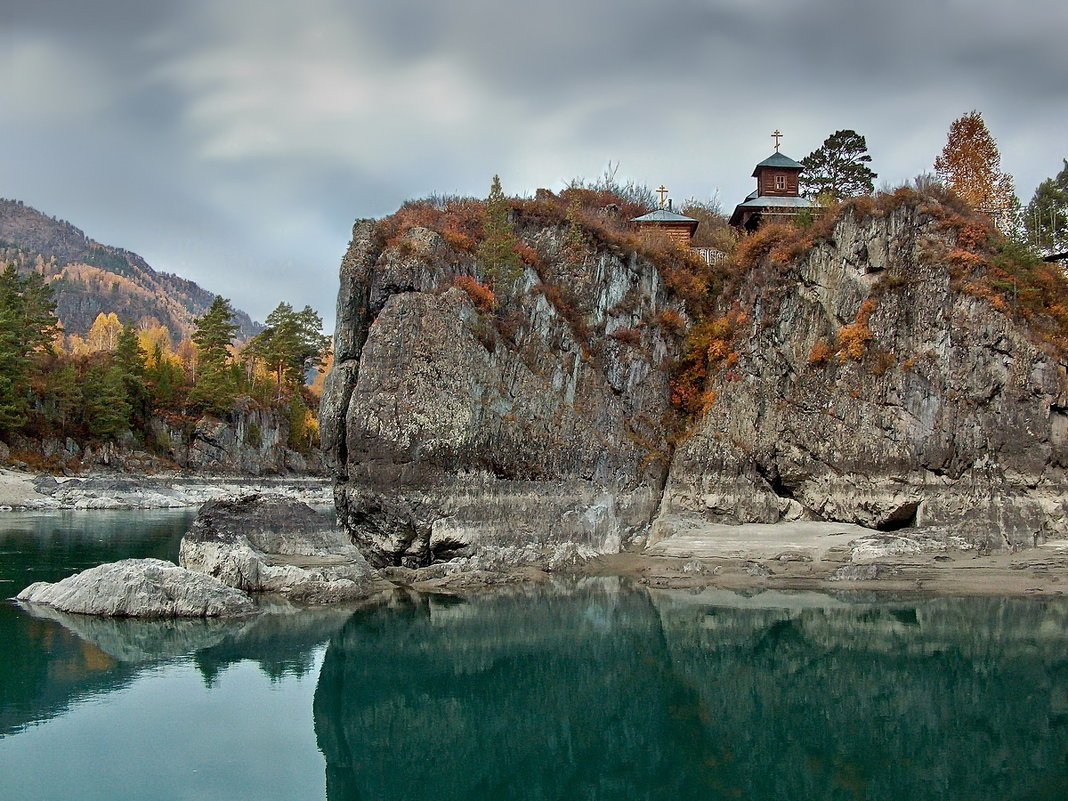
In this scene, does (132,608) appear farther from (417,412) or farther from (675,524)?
(675,524)

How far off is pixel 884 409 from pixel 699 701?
25.0m

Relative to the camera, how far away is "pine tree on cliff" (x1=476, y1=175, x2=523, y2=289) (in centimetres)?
4262

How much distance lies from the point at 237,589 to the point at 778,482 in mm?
26787

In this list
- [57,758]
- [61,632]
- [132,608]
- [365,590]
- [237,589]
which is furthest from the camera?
[365,590]

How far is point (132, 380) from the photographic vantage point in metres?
90.6

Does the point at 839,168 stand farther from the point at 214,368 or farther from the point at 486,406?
the point at 214,368

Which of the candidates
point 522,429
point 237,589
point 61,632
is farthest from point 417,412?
point 61,632

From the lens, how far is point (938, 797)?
15.9 meters

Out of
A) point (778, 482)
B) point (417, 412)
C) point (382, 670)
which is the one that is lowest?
point (382, 670)

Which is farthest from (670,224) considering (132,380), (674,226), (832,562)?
(132,380)

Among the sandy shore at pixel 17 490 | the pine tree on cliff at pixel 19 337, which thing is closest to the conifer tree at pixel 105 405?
the pine tree on cliff at pixel 19 337

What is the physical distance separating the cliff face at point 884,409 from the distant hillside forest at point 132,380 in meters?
65.6

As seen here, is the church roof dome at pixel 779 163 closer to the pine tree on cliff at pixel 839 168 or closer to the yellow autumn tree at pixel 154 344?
the pine tree on cliff at pixel 839 168

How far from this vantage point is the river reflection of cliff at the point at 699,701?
1719 centimetres
